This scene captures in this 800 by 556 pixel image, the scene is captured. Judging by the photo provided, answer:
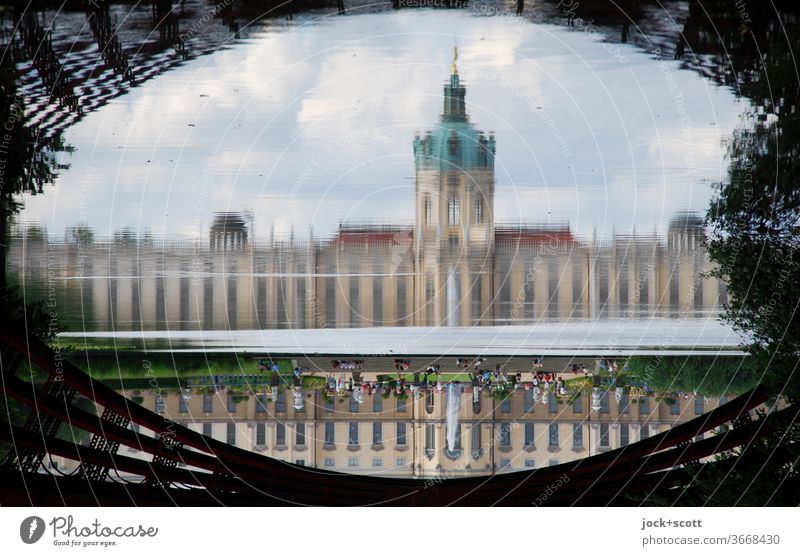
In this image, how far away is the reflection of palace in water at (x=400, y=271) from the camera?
934 centimetres

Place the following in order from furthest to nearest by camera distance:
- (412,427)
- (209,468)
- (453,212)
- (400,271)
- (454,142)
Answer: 1. (400,271)
2. (453,212)
3. (454,142)
4. (412,427)
5. (209,468)

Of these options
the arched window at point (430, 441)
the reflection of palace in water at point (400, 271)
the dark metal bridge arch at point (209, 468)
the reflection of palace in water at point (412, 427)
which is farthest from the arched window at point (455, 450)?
the reflection of palace in water at point (400, 271)

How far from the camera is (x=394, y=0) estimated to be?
873cm

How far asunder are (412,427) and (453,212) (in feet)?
9.01

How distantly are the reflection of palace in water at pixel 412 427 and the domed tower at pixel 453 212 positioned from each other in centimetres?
139

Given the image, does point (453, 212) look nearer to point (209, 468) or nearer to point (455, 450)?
point (455, 450)

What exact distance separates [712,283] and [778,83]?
230cm

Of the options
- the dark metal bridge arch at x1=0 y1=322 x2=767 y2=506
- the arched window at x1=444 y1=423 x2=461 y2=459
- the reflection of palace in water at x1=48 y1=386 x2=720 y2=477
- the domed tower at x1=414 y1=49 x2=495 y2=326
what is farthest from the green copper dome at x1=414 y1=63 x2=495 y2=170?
the dark metal bridge arch at x1=0 y1=322 x2=767 y2=506

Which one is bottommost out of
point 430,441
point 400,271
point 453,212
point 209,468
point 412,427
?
point 209,468

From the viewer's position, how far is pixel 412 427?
8.98m

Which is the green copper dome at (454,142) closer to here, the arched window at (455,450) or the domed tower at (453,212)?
the domed tower at (453,212)

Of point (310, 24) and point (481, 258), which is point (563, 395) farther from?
point (310, 24)

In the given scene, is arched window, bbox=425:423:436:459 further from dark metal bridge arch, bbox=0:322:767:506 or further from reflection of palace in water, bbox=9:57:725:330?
reflection of palace in water, bbox=9:57:725:330

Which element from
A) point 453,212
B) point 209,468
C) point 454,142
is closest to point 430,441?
point 209,468
